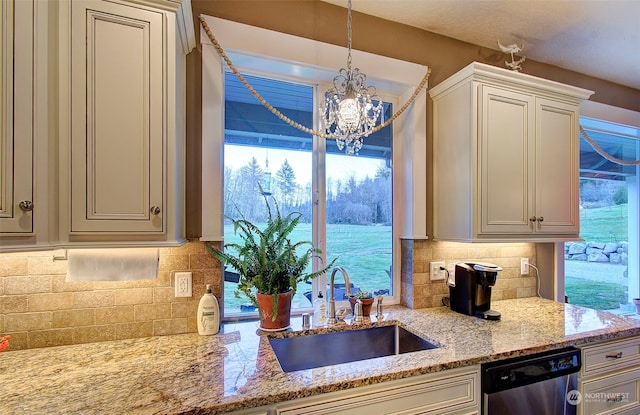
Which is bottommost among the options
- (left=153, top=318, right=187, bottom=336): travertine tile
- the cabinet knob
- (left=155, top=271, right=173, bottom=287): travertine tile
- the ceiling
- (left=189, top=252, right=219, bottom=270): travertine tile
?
(left=153, top=318, right=187, bottom=336): travertine tile

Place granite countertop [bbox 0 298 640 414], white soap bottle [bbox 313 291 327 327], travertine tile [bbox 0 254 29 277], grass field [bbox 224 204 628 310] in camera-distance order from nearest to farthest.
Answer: granite countertop [bbox 0 298 640 414]
travertine tile [bbox 0 254 29 277]
white soap bottle [bbox 313 291 327 327]
grass field [bbox 224 204 628 310]

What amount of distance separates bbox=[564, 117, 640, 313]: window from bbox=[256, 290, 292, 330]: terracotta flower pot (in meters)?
2.47

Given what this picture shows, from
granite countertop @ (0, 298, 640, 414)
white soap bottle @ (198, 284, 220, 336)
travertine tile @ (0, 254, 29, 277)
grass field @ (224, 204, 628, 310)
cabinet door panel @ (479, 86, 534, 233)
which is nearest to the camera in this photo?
granite countertop @ (0, 298, 640, 414)

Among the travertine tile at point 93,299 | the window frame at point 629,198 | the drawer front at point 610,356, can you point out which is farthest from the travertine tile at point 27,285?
the window frame at point 629,198

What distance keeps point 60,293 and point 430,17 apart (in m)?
2.38

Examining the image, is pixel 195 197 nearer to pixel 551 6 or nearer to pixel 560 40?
pixel 551 6

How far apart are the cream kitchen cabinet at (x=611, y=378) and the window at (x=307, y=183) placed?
103cm

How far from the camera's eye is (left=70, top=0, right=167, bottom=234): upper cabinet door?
1153 millimetres

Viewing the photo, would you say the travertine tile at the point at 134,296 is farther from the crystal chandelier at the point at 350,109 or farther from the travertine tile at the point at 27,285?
the crystal chandelier at the point at 350,109

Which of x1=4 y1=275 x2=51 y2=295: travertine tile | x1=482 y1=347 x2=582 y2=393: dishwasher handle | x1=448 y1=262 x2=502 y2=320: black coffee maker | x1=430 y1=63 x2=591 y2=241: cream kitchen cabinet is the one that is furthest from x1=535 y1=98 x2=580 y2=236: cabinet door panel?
x1=4 y1=275 x2=51 y2=295: travertine tile

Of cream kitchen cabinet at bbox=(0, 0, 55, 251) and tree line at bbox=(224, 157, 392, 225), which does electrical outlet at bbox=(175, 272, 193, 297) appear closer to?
tree line at bbox=(224, 157, 392, 225)

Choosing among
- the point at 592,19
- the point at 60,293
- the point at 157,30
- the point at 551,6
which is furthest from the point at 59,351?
the point at 592,19

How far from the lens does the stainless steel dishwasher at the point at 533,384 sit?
135 cm

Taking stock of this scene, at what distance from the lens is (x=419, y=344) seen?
5.31 ft
